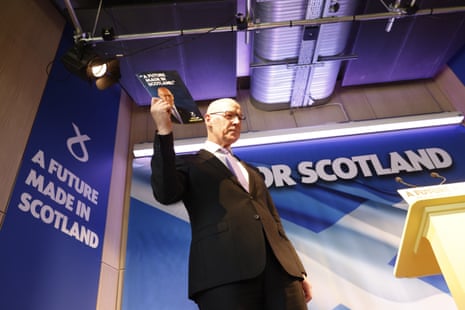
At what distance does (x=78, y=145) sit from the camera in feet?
8.18

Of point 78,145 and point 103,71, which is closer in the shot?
point 103,71

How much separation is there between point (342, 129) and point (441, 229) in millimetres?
2596

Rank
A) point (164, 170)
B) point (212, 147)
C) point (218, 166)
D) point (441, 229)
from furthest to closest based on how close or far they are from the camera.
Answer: point (212, 147), point (218, 166), point (164, 170), point (441, 229)

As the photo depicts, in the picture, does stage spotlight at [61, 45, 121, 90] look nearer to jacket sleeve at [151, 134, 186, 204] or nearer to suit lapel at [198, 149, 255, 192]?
suit lapel at [198, 149, 255, 192]

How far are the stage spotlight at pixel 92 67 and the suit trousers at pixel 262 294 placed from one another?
1538 mm

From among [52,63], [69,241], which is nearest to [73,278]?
[69,241]

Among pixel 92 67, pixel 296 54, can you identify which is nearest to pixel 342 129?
pixel 296 54

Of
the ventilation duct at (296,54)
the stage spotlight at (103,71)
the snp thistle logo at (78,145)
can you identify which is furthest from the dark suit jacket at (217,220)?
the ventilation duct at (296,54)

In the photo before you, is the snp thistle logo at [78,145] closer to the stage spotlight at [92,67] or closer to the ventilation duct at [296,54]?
the stage spotlight at [92,67]

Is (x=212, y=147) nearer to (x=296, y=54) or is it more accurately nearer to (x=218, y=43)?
(x=218, y=43)

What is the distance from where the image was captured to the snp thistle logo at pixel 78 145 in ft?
7.86

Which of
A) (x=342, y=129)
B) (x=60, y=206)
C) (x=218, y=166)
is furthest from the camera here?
(x=342, y=129)

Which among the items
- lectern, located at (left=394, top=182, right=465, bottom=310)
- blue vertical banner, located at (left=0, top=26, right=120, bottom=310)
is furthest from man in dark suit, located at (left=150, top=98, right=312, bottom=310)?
blue vertical banner, located at (left=0, top=26, right=120, bottom=310)

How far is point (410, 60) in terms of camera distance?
369cm
